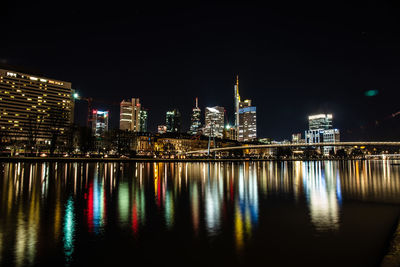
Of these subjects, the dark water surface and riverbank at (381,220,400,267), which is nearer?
riverbank at (381,220,400,267)

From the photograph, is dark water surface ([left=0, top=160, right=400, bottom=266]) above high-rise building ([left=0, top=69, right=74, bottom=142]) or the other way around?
the other way around

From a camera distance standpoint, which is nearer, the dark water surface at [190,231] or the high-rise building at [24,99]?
the dark water surface at [190,231]

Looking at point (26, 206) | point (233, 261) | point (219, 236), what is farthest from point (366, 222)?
point (26, 206)

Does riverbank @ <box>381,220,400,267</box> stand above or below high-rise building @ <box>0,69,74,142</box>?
below

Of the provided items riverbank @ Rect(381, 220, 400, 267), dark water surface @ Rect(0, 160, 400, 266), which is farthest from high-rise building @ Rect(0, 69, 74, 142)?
riverbank @ Rect(381, 220, 400, 267)

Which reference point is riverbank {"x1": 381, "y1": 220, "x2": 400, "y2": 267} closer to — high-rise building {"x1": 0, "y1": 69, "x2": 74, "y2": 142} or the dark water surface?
the dark water surface

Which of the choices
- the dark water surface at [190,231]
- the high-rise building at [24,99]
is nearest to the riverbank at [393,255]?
the dark water surface at [190,231]

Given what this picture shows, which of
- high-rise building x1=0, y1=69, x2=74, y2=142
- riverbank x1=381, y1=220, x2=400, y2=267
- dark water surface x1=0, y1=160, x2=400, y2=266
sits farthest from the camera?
high-rise building x1=0, y1=69, x2=74, y2=142

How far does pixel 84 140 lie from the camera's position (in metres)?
87.7

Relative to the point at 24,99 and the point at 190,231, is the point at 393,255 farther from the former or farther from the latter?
the point at 24,99

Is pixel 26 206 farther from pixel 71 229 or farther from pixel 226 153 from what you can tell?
pixel 226 153

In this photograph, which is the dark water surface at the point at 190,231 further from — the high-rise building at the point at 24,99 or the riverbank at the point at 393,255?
the high-rise building at the point at 24,99

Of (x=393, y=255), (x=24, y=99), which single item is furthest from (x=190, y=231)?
(x=24, y=99)

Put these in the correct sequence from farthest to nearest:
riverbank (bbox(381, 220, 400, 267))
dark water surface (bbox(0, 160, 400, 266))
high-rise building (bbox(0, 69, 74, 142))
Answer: high-rise building (bbox(0, 69, 74, 142)) → dark water surface (bbox(0, 160, 400, 266)) → riverbank (bbox(381, 220, 400, 267))
